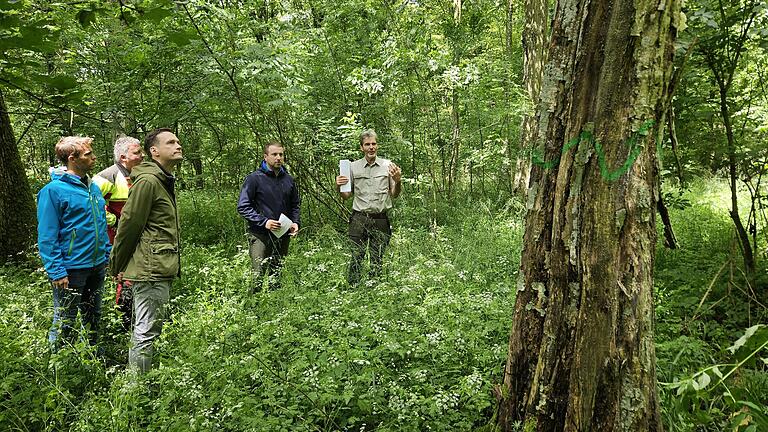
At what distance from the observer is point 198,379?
3107mm

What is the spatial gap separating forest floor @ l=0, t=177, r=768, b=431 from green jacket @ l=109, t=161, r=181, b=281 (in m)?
0.34

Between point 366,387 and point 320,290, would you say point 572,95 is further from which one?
point 320,290

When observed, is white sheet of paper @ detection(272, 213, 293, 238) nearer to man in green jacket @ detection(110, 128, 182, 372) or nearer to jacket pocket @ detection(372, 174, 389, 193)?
jacket pocket @ detection(372, 174, 389, 193)

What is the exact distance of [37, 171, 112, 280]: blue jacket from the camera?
3852mm

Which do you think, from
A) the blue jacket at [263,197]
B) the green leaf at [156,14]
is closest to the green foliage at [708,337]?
the green leaf at [156,14]

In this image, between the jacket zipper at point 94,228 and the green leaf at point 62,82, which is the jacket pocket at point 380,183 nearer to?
the jacket zipper at point 94,228

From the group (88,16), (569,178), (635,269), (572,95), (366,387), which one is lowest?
(366,387)

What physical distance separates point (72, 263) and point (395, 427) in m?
3.09

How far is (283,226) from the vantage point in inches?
215

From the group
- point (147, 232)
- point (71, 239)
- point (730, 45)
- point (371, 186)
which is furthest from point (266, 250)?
point (730, 45)

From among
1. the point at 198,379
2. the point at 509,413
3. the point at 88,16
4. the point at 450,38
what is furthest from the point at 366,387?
the point at 450,38

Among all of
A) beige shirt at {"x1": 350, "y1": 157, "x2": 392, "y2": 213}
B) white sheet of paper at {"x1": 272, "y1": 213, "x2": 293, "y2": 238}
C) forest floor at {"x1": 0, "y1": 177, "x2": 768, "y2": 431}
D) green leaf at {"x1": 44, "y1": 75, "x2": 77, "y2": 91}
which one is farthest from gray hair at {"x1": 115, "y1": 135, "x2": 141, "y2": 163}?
green leaf at {"x1": 44, "y1": 75, "x2": 77, "y2": 91}

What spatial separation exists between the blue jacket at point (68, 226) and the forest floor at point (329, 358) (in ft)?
1.85

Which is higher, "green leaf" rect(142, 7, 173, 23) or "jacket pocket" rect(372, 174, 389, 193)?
"green leaf" rect(142, 7, 173, 23)
